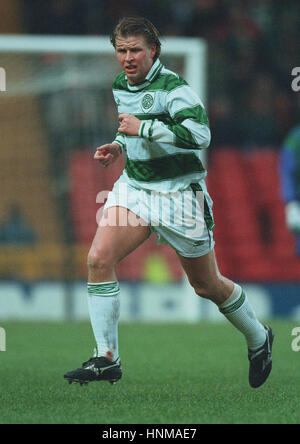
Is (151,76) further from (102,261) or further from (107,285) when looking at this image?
(107,285)

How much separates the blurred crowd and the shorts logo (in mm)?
7357

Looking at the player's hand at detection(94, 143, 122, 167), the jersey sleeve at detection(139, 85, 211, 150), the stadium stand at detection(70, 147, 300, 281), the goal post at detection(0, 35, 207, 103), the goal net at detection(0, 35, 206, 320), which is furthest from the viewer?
the stadium stand at detection(70, 147, 300, 281)

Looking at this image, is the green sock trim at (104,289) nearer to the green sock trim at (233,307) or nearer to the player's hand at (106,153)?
the player's hand at (106,153)

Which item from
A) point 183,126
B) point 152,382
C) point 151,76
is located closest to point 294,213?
point 152,382

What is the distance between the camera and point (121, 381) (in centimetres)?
A: 519

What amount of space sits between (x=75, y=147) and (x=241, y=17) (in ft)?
14.8

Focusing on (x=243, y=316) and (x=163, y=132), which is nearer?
(x=163, y=132)

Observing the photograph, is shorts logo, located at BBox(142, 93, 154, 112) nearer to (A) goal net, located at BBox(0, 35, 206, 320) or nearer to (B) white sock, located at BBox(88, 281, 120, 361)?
(B) white sock, located at BBox(88, 281, 120, 361)

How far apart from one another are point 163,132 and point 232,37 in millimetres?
8931

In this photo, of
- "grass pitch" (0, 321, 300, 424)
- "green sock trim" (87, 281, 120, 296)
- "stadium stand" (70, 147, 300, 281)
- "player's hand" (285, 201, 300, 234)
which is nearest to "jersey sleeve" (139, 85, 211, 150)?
"green sock trim" (87, 281, 120, 296)

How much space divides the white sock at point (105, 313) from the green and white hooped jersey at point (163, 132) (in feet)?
1.83

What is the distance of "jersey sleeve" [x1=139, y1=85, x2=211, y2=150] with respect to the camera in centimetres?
445

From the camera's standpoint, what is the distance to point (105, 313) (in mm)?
4586

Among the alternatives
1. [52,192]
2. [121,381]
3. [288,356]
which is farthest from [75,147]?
[121,381]
